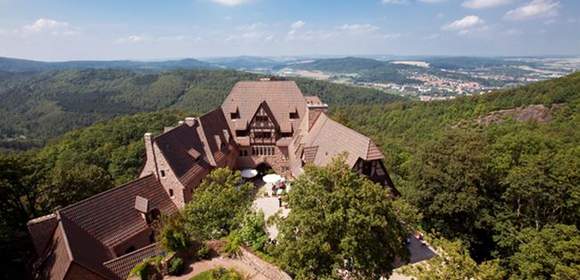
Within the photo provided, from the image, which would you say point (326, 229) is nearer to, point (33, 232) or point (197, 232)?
point (197, 232)

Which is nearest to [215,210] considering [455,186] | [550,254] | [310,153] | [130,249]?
[130,249]

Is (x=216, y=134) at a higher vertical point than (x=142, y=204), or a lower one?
higher

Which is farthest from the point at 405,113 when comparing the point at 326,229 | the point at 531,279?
the point at 326,229

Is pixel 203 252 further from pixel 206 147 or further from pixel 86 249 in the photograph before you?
pixel 206 147

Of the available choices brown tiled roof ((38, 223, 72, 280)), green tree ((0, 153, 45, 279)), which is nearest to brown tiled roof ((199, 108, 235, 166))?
brown tiled roof ((38, 223, 72, 280))

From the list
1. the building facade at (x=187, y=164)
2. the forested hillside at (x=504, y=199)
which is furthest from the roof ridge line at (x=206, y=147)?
the forested hillside at (x=504, y=199)
